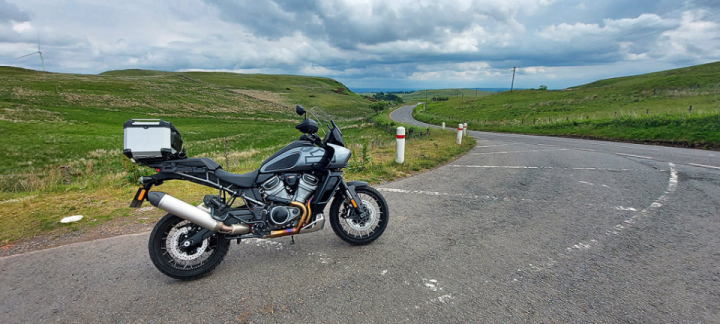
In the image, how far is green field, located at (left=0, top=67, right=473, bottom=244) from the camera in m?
5.17

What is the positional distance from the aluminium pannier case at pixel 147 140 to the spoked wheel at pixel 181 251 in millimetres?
640

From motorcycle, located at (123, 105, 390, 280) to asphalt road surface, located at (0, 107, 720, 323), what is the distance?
26 centimetres

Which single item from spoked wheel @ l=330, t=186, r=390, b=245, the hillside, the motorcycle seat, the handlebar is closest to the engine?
the motorcycle seat

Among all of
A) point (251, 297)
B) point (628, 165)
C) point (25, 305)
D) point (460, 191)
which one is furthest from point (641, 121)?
point (25, 305)

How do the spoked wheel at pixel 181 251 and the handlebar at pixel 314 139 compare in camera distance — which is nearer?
the spoked wheel at pixel 181 251

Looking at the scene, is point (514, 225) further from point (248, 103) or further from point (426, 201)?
point (248, 103)

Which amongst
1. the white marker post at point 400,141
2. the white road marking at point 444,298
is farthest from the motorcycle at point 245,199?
the white marker post at point 400,141

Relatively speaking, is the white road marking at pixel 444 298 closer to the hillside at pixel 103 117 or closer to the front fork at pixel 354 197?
the front fork at pixel 354 197

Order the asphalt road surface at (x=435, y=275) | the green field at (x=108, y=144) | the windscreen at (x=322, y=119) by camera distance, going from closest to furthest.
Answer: the asphalt road surface at (x=435, y=275) → the windscreen at (x=322, y=119) → the green field at (x=108, y=144)

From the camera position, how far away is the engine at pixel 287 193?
134 inches

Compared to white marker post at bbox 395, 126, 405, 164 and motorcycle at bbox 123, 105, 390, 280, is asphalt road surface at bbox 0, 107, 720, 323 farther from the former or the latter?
white marker post at bbox 395, 126, 405, 164

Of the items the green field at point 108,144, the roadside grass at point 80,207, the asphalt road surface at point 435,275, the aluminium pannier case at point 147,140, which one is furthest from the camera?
the green field at point 108,144

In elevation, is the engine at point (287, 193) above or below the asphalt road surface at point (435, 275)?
above

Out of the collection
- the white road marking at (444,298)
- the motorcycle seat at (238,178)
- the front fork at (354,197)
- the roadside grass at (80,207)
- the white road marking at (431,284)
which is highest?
the motorcycle seat at (238,178)
